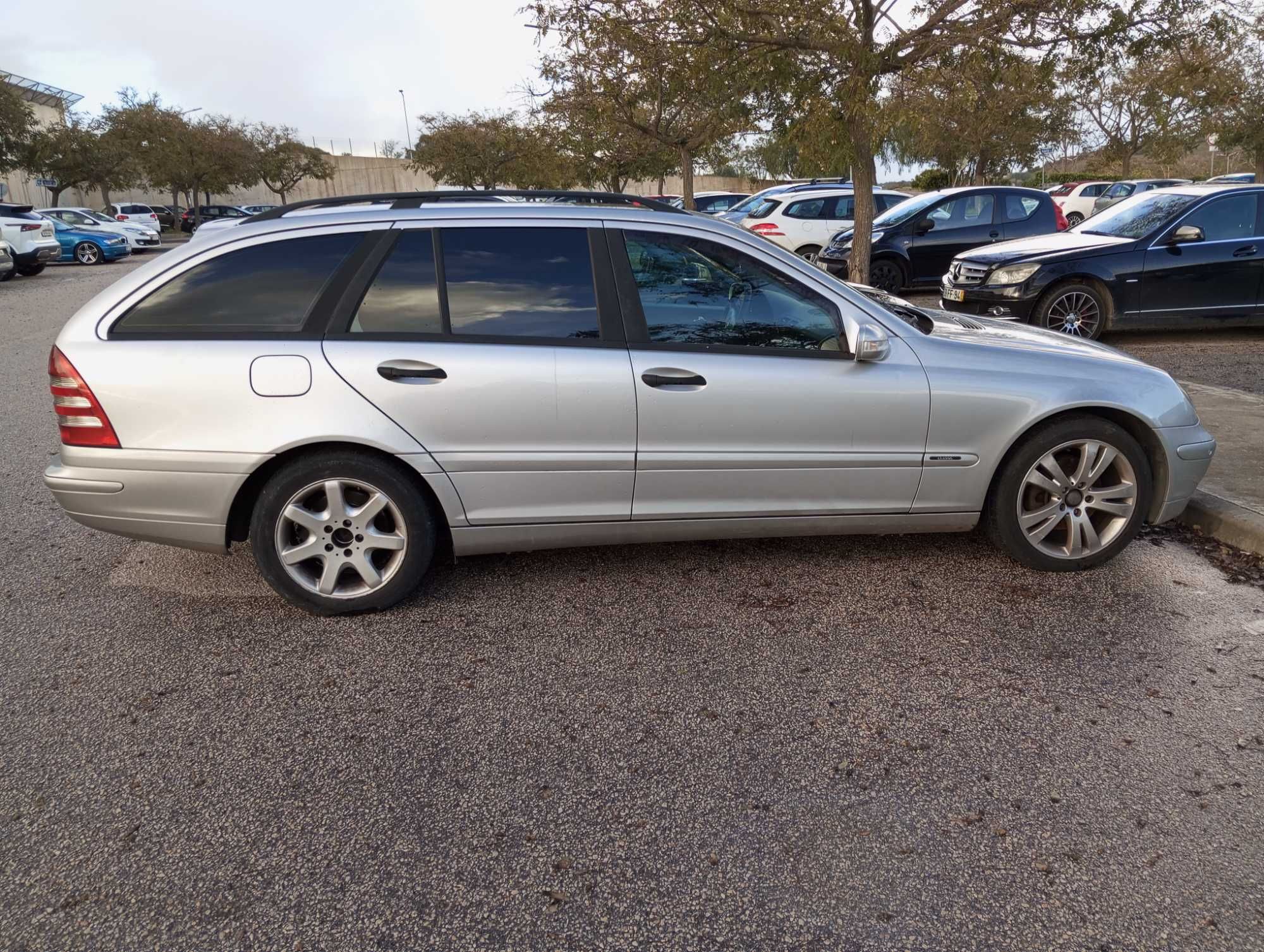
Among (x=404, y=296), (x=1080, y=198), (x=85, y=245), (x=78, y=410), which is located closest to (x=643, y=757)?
(x=404, y=296)

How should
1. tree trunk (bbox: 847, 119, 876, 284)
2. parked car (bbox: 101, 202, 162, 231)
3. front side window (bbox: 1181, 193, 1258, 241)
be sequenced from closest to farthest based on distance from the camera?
1. front side window (bbox: 1181, 193, 1258, 241)
2. tree trunk (bbox: 847, 119, 876, 284)
3. parked car (bbox: 101, 202, 162, 231)

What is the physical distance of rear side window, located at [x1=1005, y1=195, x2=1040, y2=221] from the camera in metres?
13.7

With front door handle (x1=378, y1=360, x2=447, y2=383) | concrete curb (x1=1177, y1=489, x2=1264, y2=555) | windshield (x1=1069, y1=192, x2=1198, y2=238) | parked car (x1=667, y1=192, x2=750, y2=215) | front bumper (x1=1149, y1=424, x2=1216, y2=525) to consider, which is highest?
parked car (x1=667, y1=192, x2=750, y2=215)

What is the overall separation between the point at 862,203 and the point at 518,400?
28.7ft

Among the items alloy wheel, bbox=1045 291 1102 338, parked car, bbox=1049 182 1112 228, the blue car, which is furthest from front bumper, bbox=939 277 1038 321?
the blue car

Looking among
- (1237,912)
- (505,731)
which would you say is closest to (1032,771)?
(1237,912)

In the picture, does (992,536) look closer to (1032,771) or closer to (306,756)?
(1032,771)

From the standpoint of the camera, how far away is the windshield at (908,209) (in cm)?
1357

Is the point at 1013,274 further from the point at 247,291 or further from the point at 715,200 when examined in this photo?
the point at 715,200

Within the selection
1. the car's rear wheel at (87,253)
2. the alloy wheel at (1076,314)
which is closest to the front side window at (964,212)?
the alloy wheel at (1076,314)

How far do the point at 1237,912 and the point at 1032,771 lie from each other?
24.9 inches

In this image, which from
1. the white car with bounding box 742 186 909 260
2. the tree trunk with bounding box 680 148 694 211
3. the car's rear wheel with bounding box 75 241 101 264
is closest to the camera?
the white car with bounding box 742 186 909 260

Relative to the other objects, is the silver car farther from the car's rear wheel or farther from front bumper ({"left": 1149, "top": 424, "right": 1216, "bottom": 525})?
the car's rear wheel

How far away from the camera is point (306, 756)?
2896 millimetres
